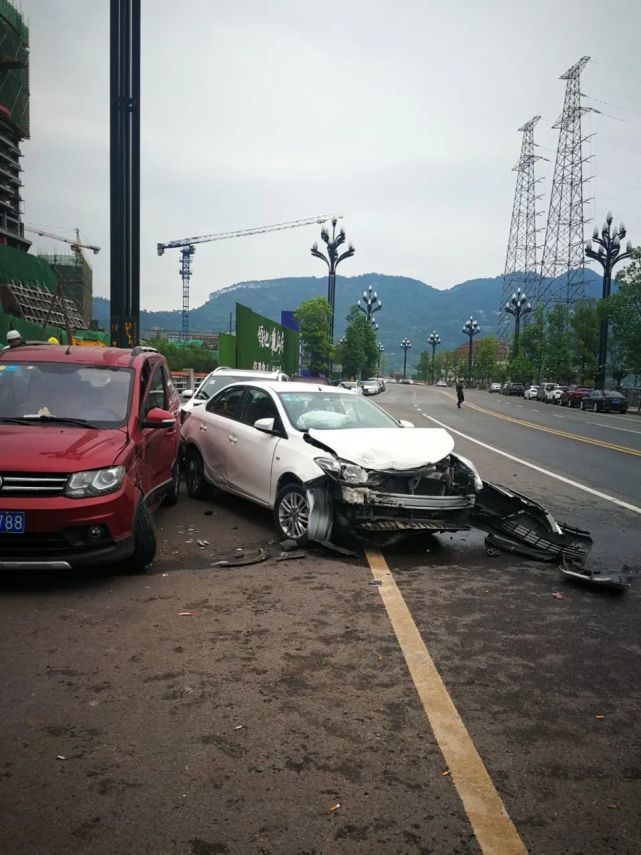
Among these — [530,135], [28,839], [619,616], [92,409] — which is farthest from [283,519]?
[530,135]

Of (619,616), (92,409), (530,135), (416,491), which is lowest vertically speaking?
(619,616)

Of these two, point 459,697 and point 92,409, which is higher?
point 92,409

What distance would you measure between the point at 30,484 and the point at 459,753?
348 cm

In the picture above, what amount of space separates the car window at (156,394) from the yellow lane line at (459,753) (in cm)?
331

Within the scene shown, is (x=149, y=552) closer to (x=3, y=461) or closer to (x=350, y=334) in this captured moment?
(x=3, y=461)

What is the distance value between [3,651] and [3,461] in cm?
153

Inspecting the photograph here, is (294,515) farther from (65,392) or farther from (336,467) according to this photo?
(65,392)

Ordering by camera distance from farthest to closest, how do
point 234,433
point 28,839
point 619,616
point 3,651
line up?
point 234,433 < point 619,616 < point 3,651 < point 28,839

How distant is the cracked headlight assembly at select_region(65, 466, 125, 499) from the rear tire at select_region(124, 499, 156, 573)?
0.36 meters

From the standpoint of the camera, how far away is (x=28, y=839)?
7.95ft

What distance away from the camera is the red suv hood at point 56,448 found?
509cm

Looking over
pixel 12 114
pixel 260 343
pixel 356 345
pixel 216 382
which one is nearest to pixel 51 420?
pixel 216 382

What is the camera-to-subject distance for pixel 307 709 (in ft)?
11.3

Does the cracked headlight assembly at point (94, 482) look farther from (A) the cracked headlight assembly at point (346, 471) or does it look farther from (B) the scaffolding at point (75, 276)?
(B) the scaffolding at point (75, 276)
